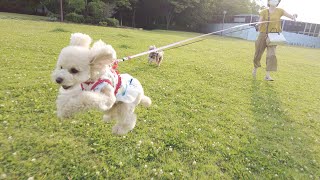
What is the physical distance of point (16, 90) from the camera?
21.8ft

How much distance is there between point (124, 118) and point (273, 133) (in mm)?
4469

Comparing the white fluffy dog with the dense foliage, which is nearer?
the white fluffy dog

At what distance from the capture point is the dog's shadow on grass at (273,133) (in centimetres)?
531

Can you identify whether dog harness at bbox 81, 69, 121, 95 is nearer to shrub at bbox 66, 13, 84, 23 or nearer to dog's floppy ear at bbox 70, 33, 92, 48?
dog's floppy ear at bbox 70, 33, 92, 48

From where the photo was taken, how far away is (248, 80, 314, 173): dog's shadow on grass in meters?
5.31

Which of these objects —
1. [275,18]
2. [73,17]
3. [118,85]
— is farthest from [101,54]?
[73,17]

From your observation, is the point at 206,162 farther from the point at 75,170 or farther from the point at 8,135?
the point at 8,135

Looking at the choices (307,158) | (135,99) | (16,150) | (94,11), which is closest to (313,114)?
(307,158)

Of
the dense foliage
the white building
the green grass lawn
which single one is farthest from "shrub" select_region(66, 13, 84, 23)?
the white building

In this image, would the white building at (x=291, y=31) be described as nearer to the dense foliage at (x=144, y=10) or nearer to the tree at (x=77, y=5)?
the dense foliage at (x=144, y=10)

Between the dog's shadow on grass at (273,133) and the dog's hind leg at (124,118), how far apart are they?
10.0ft

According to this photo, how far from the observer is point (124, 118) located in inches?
152

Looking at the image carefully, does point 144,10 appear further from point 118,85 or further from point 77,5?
point 118,85

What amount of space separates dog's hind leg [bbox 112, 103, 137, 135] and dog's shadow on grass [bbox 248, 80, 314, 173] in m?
3.06
